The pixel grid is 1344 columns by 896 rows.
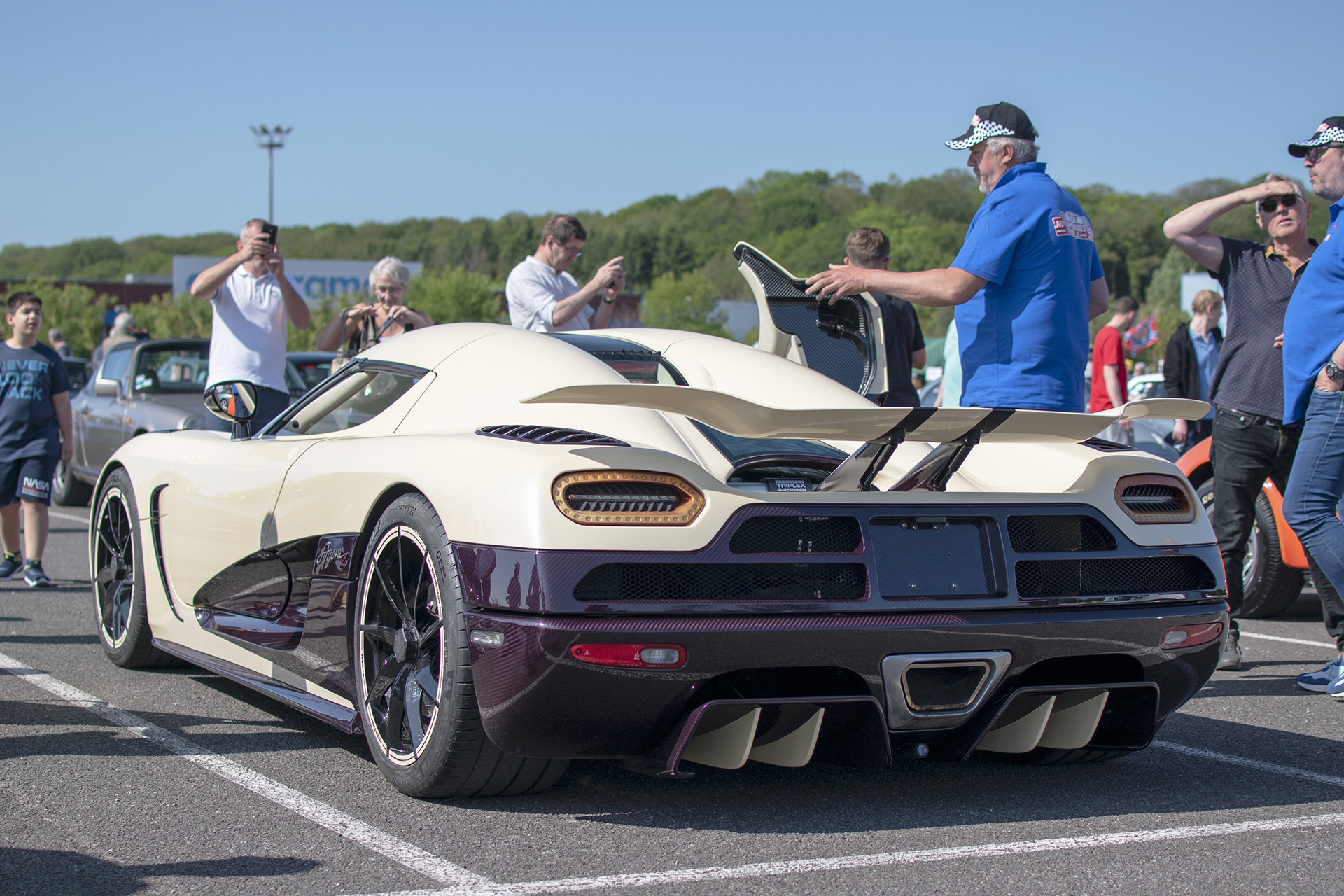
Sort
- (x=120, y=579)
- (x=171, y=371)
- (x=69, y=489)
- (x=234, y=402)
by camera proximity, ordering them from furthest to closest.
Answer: (x=69, y=489)
(x=171, y=371)
(x=120, y=579)
(x=234, y=402)

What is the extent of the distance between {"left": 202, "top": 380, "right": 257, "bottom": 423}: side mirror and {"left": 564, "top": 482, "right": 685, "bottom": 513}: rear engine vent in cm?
200

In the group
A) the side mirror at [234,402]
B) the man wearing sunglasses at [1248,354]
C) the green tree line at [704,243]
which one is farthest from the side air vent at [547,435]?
the green tree line at [704,243]

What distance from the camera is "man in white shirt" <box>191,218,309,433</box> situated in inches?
248

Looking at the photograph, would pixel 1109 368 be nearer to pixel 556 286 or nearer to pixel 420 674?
pixel 556 286

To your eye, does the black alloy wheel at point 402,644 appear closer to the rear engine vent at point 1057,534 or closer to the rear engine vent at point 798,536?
the rear engine vent at point 798,536

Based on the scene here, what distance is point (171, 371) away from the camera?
1057 centimetres

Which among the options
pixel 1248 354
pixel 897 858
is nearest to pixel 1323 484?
pixel 1248 354

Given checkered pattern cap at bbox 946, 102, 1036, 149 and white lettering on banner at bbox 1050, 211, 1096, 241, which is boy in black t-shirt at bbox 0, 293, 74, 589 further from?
white lettering on banner at bbox 1050, 211, 1096, 241

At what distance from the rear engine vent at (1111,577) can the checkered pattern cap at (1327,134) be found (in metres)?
2.17

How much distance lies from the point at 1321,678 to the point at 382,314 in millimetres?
4407

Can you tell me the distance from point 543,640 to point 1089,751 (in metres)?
1.63

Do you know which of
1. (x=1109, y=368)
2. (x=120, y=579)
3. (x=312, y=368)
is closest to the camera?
(x=120, y=579)

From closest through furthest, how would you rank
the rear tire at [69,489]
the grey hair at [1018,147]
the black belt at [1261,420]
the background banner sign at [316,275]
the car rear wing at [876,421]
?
the car rear wing at [876,421] → the grey hair at [1018,147] → the black belt at [1261,420] → the rear tire at [69,489] → the background banner sign at [316,275]

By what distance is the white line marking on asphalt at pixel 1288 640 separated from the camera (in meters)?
5.74
